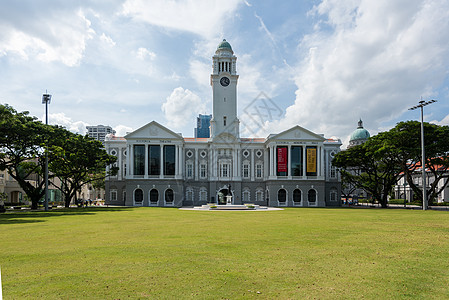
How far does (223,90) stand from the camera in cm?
6750

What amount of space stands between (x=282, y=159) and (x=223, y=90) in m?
18.4

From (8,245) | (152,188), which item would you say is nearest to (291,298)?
(8,245)

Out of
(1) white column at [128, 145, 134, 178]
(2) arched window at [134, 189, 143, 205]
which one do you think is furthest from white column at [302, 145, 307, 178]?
(1) white column at [128, 145, 134, 178]

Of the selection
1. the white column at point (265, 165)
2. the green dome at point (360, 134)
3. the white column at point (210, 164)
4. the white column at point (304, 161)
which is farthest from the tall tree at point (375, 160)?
the green dome at point (360, 134)

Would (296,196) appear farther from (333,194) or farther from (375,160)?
(375,160)

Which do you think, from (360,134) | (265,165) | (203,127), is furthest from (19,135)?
(203,127)

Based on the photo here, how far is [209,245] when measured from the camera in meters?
13.3

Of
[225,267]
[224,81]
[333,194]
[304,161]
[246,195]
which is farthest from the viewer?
[224,81]

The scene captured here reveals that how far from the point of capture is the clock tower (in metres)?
67.1

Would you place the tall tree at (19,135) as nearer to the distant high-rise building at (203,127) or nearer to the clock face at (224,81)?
the clock face at (224,81)

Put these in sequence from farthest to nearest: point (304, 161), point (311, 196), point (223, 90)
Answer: point (223, 90) → point (311, 196) → point (304, 161)

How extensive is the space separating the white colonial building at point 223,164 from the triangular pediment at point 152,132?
0.57 ft

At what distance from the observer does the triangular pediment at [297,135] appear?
6134 cm

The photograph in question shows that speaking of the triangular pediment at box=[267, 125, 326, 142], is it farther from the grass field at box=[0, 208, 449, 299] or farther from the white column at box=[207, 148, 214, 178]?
the grass field at box=[0, 208, 449, 299]
